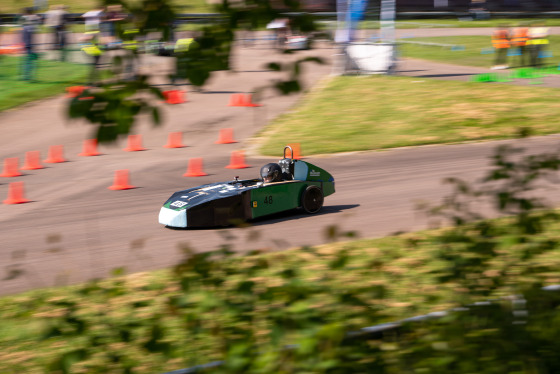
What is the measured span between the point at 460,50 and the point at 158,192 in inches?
1000

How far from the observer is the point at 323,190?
1295 cm

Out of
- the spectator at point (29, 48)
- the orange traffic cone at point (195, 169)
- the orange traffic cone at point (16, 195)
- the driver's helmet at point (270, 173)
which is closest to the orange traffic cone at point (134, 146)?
the orange traffic cone at point (195, 169)

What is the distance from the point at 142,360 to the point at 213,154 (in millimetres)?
13952

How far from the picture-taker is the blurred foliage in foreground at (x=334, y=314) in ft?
12.8

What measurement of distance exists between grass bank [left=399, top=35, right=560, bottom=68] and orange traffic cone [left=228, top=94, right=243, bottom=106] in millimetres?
12273

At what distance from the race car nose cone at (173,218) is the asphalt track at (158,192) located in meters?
0.18

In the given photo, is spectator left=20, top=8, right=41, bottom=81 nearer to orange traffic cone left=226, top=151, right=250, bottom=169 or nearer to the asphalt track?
the asphalt track

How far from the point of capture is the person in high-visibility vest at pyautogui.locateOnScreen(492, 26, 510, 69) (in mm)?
29722

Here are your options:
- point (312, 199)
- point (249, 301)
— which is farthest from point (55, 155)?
point (249, 301)

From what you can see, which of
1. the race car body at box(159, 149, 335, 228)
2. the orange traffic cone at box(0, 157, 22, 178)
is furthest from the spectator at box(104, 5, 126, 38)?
the orange traffic cone at box(0, 157, 22, 178)

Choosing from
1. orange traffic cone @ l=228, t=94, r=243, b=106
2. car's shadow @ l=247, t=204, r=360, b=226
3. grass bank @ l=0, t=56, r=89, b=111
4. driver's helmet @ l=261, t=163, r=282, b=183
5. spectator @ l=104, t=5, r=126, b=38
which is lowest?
car's shadow @ l=247, t=204, r=360, b=226

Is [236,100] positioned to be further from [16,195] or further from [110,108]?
[110,108]

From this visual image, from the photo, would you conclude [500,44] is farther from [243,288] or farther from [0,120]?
[243,288]

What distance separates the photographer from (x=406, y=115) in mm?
22125
